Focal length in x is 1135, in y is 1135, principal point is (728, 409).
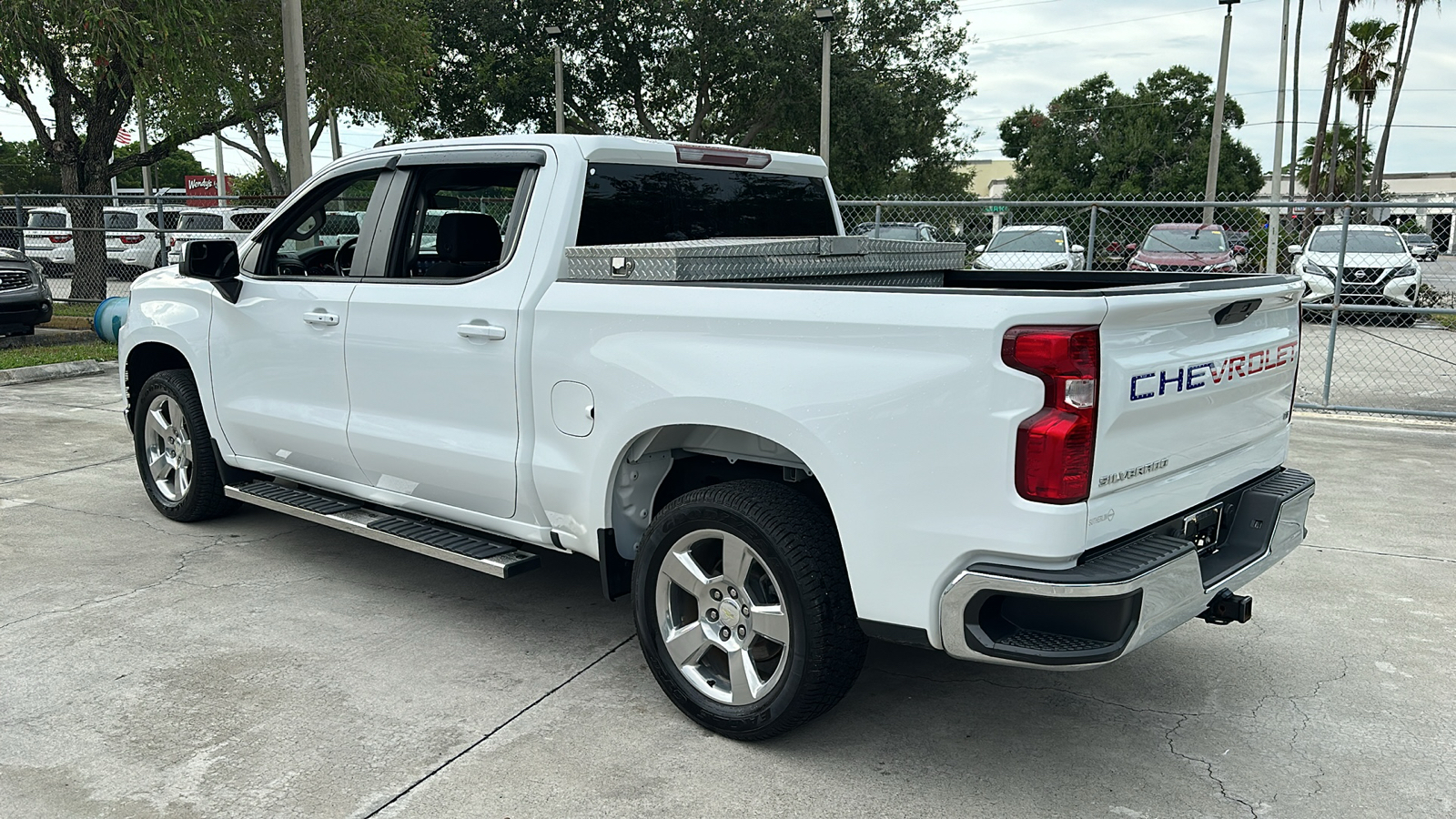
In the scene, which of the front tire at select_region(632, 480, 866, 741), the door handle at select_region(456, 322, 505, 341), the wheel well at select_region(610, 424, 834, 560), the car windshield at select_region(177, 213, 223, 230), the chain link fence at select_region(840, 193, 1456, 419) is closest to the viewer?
the front tire at select_region(632, 480, 866, 741)

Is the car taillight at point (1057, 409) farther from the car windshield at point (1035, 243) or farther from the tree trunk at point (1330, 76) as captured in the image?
the tree trunk at point (1330, 76)

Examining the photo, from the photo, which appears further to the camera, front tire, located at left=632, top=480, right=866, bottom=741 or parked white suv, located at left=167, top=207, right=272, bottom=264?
parked white suv, located at left=167, top=207, right=272, bottom=264

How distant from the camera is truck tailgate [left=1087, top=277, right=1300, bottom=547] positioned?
9.86ft

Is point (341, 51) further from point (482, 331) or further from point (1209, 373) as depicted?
point (1209, 373)

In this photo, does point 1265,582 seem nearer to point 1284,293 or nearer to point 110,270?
point 1284,293

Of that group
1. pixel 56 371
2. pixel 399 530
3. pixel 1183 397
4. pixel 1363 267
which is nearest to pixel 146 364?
pixel 399 530

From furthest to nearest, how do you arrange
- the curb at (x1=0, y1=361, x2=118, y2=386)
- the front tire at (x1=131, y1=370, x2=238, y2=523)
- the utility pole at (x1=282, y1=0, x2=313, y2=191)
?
the utility pole at (x1=282, y1=0, x2=313, y2=191), the curb at (x1=0, y1=361, x2=118, y2=386), the front tire at (x1=131, y1=370, x2=238, y2=523)

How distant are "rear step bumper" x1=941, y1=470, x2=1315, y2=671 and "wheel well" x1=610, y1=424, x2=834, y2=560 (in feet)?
2.19

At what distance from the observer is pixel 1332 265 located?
17188 mm

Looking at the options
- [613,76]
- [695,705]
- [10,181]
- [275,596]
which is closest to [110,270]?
Result: [613,76]

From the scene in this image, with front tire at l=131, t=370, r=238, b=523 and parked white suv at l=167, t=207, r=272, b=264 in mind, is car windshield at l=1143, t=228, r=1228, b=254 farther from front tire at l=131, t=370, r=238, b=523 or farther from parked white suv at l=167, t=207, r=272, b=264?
front tire at l=131, t=370, r=238, b=523

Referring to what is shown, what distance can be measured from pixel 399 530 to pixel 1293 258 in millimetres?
16761

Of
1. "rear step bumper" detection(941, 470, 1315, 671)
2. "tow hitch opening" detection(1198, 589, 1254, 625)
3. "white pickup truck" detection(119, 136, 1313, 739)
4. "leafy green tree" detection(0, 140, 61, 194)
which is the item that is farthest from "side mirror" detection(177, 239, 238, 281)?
"leafy green tree" detection(0, 140, 61, 194)

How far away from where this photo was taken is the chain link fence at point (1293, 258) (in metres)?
10.7
